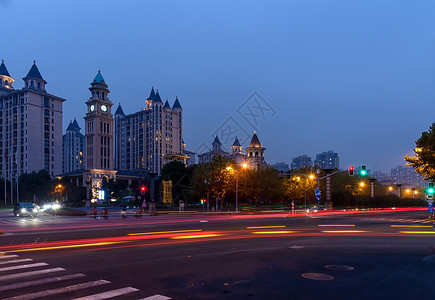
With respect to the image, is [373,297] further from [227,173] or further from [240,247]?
[227,173]

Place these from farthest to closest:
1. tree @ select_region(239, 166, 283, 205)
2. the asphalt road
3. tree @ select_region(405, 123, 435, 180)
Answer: tree @ select_region(239, 166, 283, 205), tree @ select_region(405, 123, 435, 180), the asphalt road

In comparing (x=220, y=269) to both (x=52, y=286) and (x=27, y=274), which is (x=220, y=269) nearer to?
(x=52, y=286)

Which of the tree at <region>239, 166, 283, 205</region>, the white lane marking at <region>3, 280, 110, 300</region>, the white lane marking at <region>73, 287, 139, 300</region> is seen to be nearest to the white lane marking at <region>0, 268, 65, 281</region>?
the white lane marking at <region>3, 280, 110, 300</region>

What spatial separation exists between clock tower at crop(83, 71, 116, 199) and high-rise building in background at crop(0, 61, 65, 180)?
57.7 ft

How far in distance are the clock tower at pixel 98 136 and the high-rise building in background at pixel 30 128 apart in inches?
693

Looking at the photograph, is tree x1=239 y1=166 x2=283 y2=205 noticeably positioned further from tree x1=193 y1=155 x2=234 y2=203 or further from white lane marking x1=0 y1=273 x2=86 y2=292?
white lane marking x1=0 y1=273 x2=86 y2=292

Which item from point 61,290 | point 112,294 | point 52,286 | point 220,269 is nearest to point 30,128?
point 52,286

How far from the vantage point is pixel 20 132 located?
145 m

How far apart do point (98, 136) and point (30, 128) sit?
89.3ft

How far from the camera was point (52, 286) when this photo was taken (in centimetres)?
869

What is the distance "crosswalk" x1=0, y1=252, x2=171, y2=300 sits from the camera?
789cm

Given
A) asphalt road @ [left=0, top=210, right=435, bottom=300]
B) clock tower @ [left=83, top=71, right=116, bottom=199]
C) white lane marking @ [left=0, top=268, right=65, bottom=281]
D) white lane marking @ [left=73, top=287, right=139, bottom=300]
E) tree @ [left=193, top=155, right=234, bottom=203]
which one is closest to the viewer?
white lane marking @ [left=73, top=287, right=139, bottom=300]

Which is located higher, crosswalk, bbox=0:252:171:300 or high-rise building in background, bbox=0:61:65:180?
high-rise building in background, bbox=0:61:65:180

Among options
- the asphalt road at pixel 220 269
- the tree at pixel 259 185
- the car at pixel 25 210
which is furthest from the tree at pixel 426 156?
the car at pixel 25 210
